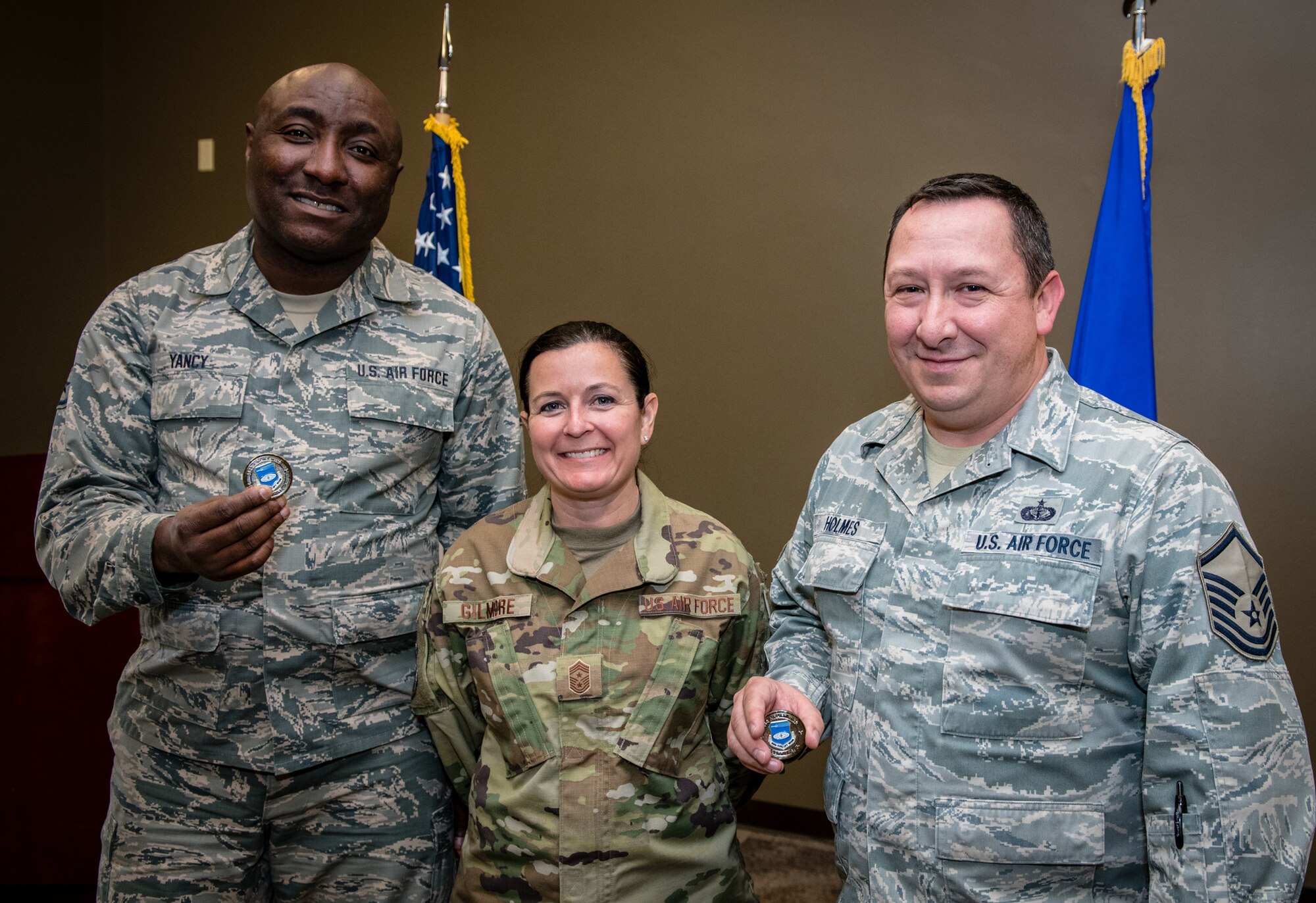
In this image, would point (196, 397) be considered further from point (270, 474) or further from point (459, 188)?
point (459, 188)

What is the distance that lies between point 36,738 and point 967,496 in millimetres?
2797

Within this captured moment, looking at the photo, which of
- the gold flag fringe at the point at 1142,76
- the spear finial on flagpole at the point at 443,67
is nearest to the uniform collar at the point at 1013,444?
the gold flag fringe at the point at 1142,76

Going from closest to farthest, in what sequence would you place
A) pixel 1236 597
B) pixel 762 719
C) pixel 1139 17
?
pixel 1236 597 < pixel 762 719 < pixel 1139 17

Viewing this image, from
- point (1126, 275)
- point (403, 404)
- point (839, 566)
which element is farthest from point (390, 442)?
point (1126, 275)

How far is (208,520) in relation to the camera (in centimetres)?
140

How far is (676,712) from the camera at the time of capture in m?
1.53

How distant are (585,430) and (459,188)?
1.58 metres

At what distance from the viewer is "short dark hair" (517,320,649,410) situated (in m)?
1.64

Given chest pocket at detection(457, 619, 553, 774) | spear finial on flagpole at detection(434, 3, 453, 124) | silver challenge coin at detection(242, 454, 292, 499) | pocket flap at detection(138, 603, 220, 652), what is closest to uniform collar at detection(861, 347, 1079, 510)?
chest pocket at detection(457, 619, 553, 774)

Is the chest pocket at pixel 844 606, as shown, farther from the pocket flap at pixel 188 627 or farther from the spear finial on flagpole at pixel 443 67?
the spear finial on flagpole at pixel 443 67

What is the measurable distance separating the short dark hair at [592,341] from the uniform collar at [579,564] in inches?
8.2

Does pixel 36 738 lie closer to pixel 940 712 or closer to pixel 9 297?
pixel 9 297

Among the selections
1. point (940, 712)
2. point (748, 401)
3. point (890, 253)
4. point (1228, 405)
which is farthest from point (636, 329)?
point (940, 712)

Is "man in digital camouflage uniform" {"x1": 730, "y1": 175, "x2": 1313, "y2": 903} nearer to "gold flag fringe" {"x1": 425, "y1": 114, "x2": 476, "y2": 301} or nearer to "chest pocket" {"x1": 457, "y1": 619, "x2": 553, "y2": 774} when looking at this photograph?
"chest pocket" {"x1": 457, "y1": 619, "x2": 553, "y2": 774}
